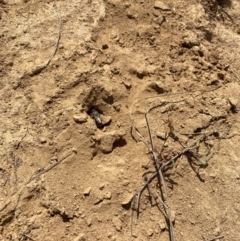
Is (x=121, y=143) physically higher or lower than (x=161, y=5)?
lower

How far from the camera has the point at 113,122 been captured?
7.66 ft

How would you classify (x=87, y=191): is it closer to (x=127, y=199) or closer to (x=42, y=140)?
(x=127, y=199)

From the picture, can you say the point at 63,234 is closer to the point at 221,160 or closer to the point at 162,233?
the point at 162,233

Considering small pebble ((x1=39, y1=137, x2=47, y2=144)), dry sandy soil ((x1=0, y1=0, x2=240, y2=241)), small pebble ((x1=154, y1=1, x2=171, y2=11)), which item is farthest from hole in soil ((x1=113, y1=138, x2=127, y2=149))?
small pebble ((x1=154, y1=1, x2=171, y2=11))

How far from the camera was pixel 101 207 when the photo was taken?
2.15 metres

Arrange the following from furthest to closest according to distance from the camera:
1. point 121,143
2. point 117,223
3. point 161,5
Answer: point 161,5
point 121,143
point 117,223

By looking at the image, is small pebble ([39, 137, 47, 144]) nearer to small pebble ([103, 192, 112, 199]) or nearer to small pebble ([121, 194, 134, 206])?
small pebble ([103, 192, 112, 199])

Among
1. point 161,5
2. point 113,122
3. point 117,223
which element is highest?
point 161,5

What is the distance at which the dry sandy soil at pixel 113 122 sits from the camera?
2133 mm

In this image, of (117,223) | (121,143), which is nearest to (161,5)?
(121,143)

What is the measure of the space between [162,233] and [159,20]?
4.42 ft

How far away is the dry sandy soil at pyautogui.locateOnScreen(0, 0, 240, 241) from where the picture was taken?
213 cm

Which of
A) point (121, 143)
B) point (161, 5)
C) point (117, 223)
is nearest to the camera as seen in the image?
point (117, 223)

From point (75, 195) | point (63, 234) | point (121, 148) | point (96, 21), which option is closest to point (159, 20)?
point (96, 21)
